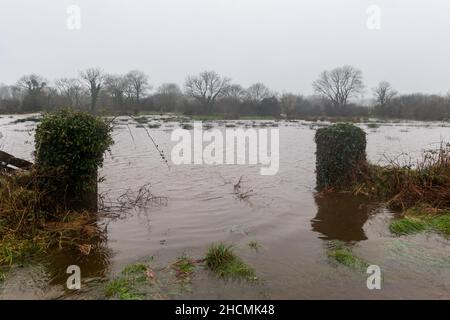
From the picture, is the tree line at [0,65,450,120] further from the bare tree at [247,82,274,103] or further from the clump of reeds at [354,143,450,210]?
the clump of reeds at [354,143,450,210]

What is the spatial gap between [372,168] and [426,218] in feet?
7.51

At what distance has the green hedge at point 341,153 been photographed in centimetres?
827

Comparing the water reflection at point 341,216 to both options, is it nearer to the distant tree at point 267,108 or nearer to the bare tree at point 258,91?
the distant tree at point 267,108

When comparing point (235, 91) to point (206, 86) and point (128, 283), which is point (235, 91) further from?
point (128, 283)

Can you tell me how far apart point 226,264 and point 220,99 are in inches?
3097

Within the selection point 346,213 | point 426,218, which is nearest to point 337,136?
point 346,213

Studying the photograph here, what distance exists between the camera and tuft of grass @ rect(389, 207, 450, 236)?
5.93 metres

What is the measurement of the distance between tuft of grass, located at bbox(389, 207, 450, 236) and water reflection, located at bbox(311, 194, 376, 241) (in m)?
0.59

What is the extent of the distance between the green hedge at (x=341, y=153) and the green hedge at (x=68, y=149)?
204 inches

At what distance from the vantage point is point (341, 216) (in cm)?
685

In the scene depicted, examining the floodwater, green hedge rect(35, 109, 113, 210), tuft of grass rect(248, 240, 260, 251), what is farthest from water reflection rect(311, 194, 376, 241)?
green hedge rect(35, 109, 113, 210)

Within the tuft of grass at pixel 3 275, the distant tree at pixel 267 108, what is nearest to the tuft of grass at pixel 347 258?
the tuft of grass at pixel 3 275
